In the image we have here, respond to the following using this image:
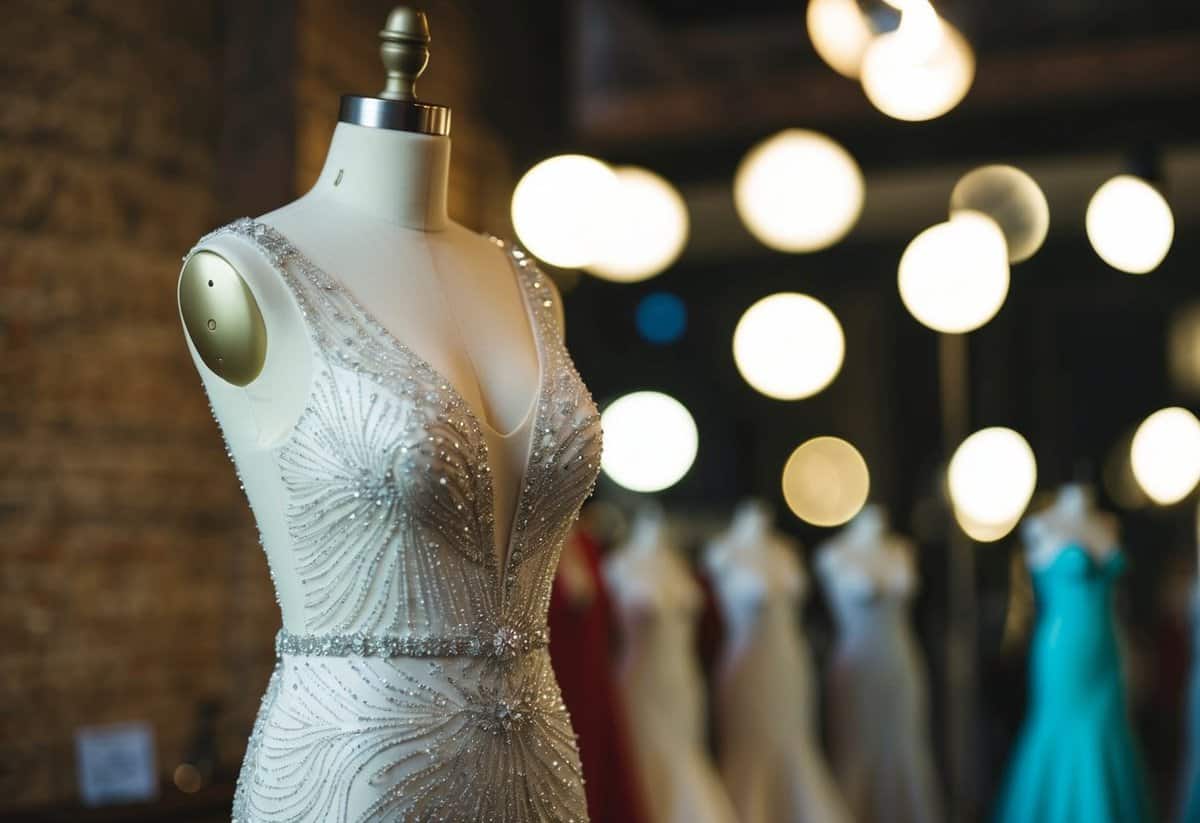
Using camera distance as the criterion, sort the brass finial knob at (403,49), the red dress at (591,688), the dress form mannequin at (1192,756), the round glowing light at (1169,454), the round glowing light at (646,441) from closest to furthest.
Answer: the brass finial knob at (403,49)
the red dress at (591,688)
the dress form mannequin at (1192,756)
the round glowing light at (1169,454)
the round glowing light at (646,441)

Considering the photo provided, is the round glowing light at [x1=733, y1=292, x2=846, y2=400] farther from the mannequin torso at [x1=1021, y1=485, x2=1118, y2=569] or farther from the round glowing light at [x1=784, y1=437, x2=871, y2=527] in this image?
the round glowing light at [x1=784, y1=437, x2=871, y2=527]

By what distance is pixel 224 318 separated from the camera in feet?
5.79

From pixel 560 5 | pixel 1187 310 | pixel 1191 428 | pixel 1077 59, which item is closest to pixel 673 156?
pixel 560 5

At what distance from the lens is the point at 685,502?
29.9 feet

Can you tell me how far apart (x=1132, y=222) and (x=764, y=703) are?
1.83 meters

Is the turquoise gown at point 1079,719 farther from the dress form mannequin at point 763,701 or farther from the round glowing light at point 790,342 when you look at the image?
the round glowing light at point 790,342

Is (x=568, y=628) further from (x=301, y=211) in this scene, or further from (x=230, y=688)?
(x=301, y=211)

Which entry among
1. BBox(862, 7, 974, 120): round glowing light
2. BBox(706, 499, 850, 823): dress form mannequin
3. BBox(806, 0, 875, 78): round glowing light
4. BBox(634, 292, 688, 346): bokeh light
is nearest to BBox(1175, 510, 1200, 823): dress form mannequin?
BBox(706, 499, 850, 823): dress form mannequin

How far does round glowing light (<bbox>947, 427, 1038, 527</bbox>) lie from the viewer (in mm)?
6098

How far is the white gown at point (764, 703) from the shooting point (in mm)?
4262

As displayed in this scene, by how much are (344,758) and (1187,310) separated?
7723 millimetres

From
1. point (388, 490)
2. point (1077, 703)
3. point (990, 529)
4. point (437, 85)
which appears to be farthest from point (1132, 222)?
point (990, 529)

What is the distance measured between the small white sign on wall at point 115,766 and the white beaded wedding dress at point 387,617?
1.55 meters

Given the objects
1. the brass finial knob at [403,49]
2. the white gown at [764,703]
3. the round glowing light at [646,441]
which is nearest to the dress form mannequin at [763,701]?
the white gown at [764,703]
